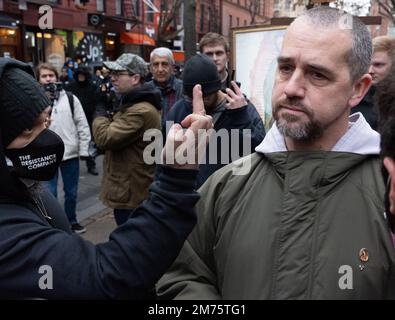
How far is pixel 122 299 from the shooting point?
1.36m

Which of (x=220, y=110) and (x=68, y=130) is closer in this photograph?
(x=220, y=110)

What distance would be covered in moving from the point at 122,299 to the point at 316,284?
59 centimetres

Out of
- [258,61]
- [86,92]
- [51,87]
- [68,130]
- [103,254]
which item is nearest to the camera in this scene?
[103,254]

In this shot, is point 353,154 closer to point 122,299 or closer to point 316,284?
point 316,284

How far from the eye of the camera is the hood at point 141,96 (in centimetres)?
397

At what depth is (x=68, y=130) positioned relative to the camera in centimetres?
530

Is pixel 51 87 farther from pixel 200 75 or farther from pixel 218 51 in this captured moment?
pixel 200 75

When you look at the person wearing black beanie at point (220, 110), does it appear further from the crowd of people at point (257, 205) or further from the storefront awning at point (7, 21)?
the storefront awning at point (7, 21)

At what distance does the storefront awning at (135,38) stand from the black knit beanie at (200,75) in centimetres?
2089

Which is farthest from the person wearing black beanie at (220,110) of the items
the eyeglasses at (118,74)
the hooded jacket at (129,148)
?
the eyeglasses at (118,74)

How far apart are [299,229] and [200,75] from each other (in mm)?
1944

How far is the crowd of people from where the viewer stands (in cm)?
133

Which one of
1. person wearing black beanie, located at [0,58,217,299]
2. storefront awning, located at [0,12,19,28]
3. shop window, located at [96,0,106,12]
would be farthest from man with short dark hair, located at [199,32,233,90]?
shop window, located at [96,0,106,12]

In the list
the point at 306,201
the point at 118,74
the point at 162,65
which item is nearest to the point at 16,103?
the point at 306,201
